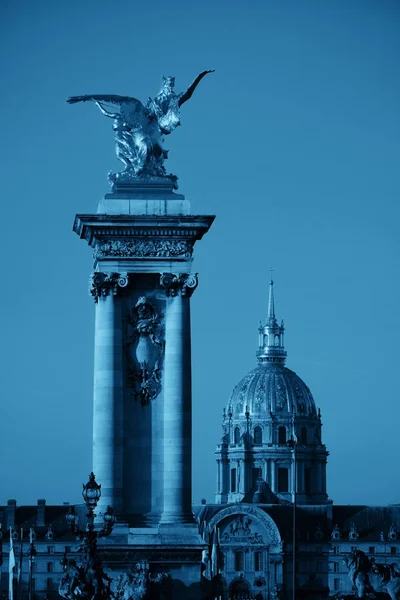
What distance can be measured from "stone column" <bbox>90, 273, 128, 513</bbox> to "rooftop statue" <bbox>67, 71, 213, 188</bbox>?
3.25 meters

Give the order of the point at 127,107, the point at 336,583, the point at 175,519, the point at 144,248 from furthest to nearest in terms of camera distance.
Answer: the point at 336,583 < the point at 127,107 < the point at 144,248 < the point at 175,519

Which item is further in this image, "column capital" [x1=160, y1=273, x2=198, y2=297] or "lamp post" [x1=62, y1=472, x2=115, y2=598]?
"column capital" [x1=160, y1=273, x2=198, y2=297]

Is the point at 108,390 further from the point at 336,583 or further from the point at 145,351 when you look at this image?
the point at 336,583

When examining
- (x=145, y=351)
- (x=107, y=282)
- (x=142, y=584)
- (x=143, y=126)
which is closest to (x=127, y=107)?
(x=143, y=126)

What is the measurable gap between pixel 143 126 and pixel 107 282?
183 inches

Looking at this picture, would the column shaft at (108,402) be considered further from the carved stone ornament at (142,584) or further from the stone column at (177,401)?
the carved stone ornament at (142,584)

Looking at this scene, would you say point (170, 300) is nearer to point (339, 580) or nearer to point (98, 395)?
point (98, 395)

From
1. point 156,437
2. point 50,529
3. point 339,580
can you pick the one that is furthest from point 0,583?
point 156,437

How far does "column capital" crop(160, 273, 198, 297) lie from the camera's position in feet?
175

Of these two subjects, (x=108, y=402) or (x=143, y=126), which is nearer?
(x=108, y=402)

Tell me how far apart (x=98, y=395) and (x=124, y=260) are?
3.56 meters

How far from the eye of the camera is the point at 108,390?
53219mm

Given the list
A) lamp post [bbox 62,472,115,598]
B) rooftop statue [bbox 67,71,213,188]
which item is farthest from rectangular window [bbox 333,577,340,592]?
lamp post [bbox 62,472,115,598]

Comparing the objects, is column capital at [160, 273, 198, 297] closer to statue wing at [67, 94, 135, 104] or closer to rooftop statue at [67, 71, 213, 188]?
rooftop statue at [67, 71, 213, 188]
